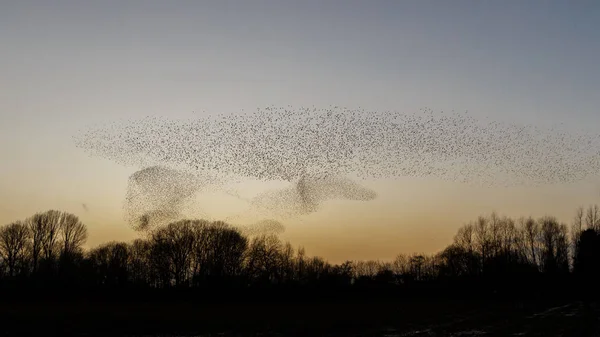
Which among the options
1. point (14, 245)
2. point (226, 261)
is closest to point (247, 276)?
point (226, 261)

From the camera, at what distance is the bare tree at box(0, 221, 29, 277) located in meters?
129

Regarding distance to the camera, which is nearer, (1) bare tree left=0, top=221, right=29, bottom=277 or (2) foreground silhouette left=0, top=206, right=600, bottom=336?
(2) foreground silhouette left=0, top=206, right=600, bottom=336

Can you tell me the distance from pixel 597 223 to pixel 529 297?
126ft

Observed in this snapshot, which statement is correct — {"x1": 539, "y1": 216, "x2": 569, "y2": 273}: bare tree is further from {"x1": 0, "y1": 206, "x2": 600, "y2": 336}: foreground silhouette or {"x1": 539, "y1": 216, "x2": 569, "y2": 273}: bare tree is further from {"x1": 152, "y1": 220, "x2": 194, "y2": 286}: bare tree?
{"x1": 152, "y1": 220, "x2": 194, "y2": 286}: bare tree

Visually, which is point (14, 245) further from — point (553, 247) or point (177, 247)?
point (553, 247)

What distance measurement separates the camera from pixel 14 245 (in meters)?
132

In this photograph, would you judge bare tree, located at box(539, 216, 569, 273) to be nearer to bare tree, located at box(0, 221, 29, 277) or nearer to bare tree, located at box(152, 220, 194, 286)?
bare tree, located at box(152, 220, 194, 286)

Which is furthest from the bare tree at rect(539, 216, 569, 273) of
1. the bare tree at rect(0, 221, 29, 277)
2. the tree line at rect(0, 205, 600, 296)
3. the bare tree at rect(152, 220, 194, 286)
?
the bare tree at rect(0, 221, 29, 277)

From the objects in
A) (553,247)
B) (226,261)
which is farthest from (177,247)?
(553,247)

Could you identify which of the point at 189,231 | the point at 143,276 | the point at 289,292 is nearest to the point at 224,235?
the point at 189,231

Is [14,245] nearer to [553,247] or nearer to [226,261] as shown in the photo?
[226,261]

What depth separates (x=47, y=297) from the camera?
93.1m

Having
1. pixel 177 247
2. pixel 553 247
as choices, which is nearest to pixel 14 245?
pixel 177 247

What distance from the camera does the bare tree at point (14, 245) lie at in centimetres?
12900
